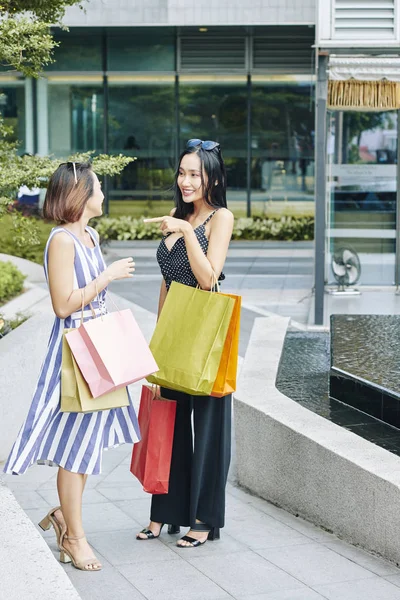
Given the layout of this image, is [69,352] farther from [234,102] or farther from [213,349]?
[234,102]

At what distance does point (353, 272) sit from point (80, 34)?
11.2m

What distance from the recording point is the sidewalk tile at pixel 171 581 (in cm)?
390

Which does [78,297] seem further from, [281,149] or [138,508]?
[281,149]

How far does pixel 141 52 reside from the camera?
22.0 m

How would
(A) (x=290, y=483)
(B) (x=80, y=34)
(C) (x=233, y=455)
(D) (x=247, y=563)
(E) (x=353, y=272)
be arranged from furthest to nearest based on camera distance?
(B) (x=80, y=34) < (E) (x=353, y=272) < (C) (x=233, y=455) < (A) (x=290, y=483) < (D) (x=247, y=563)

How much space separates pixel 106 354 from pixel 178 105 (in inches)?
754

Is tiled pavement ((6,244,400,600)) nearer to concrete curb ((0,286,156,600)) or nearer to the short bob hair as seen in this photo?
concrete curb ((0,286,156,600))

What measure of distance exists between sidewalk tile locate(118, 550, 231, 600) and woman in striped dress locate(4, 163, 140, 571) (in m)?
0.20

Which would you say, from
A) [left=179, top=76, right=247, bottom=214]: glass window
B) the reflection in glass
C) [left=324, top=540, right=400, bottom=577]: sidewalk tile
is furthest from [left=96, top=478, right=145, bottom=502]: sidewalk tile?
[left=179, top=76, right=247, bottom=214]: glass window

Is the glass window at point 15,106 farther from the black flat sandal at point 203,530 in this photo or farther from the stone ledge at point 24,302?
the black flat sandal at point 203,530

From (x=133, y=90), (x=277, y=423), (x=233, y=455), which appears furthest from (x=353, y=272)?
(x=133, y=90)

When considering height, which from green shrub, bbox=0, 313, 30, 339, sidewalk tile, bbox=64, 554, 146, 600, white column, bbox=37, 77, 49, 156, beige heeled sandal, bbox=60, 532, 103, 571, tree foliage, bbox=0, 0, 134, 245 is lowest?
sidewalk tile, bbox=64, 554, 146, 600

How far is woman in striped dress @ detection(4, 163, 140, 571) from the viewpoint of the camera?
402cm

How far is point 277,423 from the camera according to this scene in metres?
5.05
